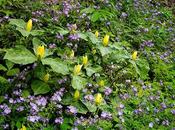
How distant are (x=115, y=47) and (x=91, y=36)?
29 cm

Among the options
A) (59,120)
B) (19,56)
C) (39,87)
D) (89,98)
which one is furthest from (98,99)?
(19,56)

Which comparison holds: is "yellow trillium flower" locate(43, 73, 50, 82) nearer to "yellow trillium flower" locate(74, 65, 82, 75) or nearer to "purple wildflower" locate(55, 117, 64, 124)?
"yellow trillium flower" locate(74, 65, 82, 75)

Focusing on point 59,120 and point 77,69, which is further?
point 77,69

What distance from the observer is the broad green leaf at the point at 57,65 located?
3488 millimetres

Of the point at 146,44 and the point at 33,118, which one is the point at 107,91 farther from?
the point at 146,44

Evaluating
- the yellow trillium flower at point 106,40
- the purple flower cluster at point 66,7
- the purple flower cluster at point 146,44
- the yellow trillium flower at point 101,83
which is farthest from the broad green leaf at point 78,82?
the purple flower cluster at point 146,44

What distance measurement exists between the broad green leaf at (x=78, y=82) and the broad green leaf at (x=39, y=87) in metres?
0.25

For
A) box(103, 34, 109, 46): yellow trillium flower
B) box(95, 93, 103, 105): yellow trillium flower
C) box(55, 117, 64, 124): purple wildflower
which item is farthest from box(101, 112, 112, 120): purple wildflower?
box(103, 34, 109, 46): yellow trillium flower

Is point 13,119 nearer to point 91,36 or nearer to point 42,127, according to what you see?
point 42,127

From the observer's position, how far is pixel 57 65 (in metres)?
A: 3.54

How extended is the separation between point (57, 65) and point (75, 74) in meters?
0.23

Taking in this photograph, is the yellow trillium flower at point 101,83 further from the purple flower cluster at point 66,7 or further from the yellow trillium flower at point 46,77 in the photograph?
the purple flower cluster at point 66,7

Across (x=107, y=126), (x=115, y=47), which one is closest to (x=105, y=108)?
(x=107, y=126)

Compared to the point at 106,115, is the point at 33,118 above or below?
above
